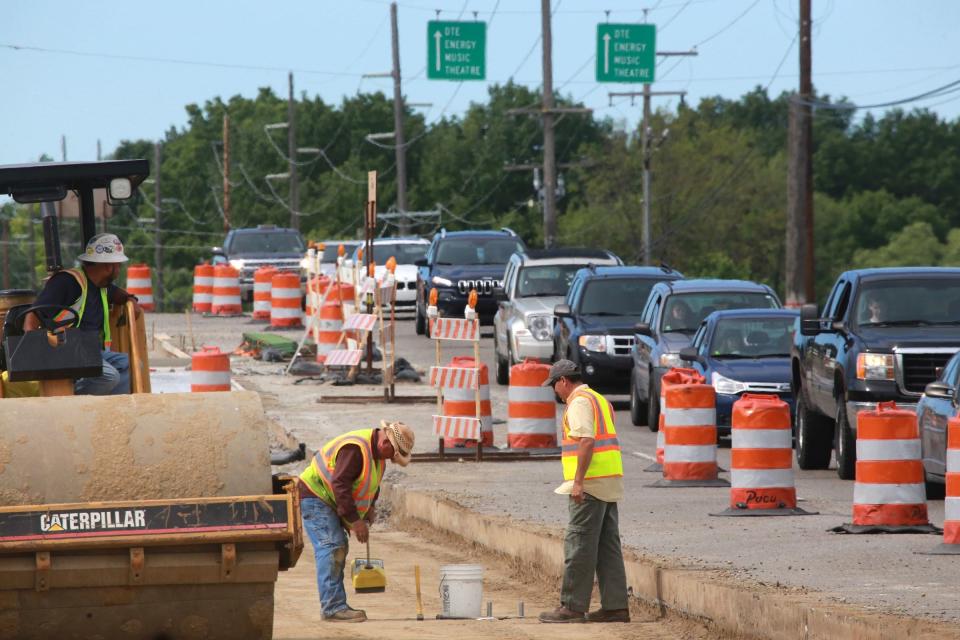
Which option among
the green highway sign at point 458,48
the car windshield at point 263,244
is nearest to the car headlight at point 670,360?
the car windshield at point 263,244

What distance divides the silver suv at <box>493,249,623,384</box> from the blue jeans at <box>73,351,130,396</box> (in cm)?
1920

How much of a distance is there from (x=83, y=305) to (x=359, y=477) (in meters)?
2.02

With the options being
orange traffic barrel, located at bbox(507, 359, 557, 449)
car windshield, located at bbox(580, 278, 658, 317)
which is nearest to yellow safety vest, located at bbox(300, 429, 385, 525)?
orange traffic barrel, located at bbox(507, 359, 557, 449)

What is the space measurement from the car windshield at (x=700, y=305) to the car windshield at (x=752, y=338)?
6.14 ft

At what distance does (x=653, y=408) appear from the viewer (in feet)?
79.7

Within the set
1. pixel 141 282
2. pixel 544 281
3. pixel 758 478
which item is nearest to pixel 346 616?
pixel 758 478

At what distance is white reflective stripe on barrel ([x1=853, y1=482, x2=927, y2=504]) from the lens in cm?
1445

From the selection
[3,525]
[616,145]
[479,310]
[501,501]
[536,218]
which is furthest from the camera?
[536,218]

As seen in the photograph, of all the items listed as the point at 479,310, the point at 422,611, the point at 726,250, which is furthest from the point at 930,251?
the point at 422,611

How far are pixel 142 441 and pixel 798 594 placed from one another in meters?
4.01

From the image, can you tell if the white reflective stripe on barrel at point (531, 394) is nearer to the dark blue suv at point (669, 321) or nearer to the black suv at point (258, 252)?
the dark blue suv at point (669, 321)

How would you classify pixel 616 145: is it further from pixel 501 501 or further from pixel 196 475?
pixel 196 475

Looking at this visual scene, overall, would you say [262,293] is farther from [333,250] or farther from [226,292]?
[333,250]

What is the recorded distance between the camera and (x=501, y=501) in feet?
57.8
